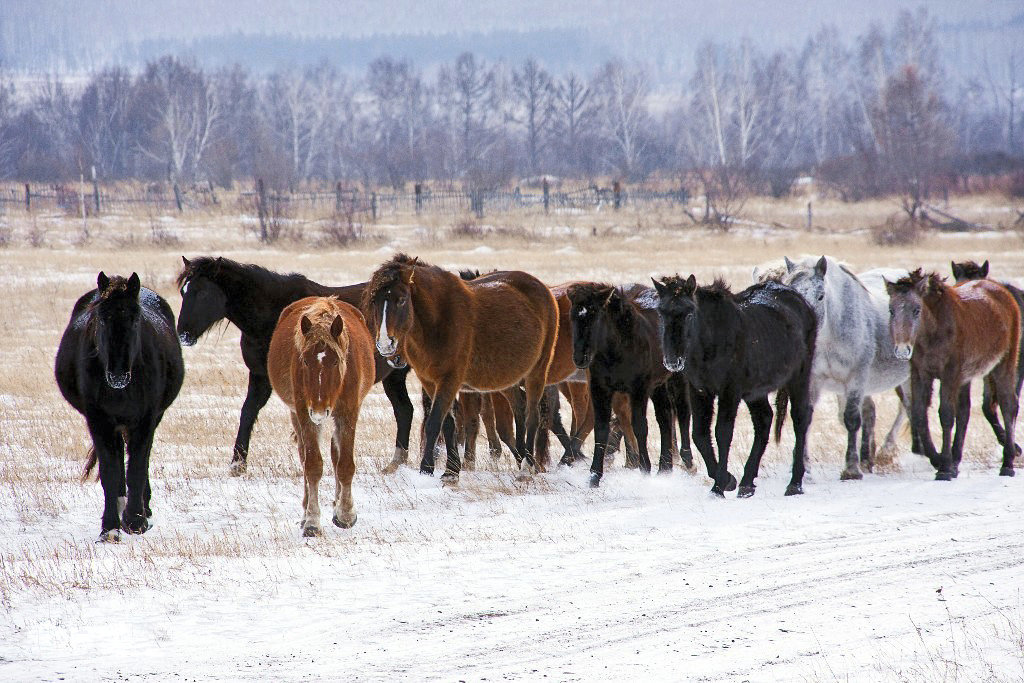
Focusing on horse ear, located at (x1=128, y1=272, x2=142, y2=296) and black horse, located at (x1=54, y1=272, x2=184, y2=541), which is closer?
black horse, located at (x1=54, y1=272, x2=184, y2=541)

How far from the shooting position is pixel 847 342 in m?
9.45

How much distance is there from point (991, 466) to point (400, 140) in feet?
275

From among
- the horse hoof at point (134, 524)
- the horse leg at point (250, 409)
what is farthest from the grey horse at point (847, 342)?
the horse hoof at point (134, 524)

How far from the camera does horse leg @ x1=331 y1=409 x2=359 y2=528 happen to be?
23.3ft

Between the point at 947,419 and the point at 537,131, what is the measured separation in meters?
84.6

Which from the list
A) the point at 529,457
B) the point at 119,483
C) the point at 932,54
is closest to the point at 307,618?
the point at 119,483

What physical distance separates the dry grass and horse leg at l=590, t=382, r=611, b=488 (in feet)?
1.45

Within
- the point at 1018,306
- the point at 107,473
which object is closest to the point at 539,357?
the point at 107,473

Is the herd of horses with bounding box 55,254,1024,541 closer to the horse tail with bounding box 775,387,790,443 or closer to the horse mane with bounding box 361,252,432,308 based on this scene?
the horse mane with bounding box 361,252,432,308

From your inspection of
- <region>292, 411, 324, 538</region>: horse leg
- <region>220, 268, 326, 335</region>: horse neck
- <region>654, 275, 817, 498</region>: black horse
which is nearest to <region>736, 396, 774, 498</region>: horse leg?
<region>654, 275, 817, 498</region>: black horse

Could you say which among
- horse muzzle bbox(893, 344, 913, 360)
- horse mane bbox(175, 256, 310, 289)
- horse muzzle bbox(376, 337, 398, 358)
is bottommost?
horse muzzle bbox(893, 344, 913, 360)

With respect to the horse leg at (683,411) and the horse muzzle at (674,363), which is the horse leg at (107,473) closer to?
the horse muzzle at (674,363)

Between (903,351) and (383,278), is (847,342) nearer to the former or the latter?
(903,351)

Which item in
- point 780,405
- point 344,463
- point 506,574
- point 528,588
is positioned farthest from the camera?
point 780,405
